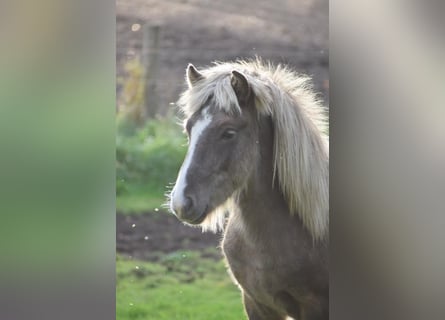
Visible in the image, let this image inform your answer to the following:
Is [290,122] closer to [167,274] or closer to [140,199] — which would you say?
[140,199]

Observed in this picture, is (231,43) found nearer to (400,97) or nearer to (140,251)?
(400,97)

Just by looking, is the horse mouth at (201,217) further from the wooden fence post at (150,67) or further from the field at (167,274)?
the wooden fence post at (150,67)

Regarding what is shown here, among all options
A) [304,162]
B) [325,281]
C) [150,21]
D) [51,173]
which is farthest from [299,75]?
[51,173]

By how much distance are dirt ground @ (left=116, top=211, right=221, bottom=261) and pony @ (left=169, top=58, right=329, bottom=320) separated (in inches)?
4.5

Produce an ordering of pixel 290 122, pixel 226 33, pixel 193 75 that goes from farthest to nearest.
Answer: pixel 226 33 → pixel 193 75 → pixel 290 122

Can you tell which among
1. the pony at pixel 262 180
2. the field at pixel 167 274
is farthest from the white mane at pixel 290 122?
the field at pixel 167 274

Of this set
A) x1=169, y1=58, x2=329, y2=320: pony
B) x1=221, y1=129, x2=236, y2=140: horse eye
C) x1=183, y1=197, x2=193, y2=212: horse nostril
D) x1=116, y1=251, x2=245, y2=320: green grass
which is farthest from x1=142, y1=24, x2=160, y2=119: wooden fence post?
x1=116, y1=251, x2=245, y2=320: green grass

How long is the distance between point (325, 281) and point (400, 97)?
38.4 inches

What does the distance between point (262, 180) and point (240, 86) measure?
1.56 feet

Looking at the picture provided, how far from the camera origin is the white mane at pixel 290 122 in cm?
349

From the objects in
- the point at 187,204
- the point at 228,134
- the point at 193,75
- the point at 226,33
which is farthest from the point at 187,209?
the point at 226,33

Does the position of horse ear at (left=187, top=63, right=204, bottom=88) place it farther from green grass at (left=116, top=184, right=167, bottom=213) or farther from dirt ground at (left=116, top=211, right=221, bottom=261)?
dirt ground at (left=116, top=211, right=221, bottom=261)

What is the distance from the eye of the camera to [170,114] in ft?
12.3

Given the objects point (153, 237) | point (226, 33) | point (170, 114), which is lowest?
point (153, 237)
